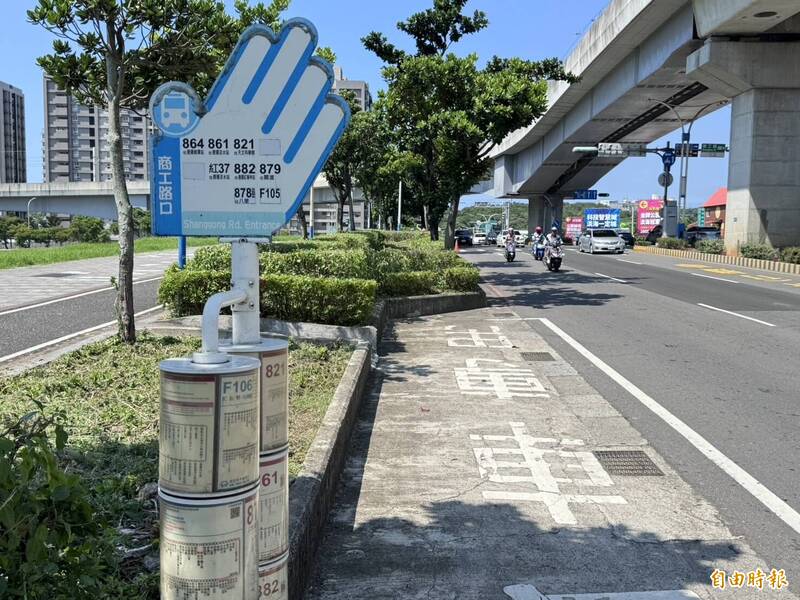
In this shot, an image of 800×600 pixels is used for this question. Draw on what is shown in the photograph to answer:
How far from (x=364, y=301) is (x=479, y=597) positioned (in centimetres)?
641

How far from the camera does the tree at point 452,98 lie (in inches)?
734

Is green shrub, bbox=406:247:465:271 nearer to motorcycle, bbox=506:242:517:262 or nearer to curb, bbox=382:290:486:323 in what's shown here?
curb, bbox=382:290:486:323

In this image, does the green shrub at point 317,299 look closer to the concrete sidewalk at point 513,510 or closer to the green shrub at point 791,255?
the concrete sidewalk at point 513,510

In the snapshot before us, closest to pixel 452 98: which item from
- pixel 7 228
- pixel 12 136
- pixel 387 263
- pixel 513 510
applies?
pixel 387 263

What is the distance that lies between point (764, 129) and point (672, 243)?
11.3 meters

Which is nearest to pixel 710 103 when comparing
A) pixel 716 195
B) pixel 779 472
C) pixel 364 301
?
pixel 364 301

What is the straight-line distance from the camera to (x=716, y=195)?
10694cm

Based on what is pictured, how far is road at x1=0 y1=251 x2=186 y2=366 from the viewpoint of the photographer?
1004 cm

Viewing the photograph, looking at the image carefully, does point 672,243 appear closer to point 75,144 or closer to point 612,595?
point 612,595

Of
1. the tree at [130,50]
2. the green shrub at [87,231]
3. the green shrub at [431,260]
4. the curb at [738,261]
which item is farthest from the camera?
the green shrub at [87,231]

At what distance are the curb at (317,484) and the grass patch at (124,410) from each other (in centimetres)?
12

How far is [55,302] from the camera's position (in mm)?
14055

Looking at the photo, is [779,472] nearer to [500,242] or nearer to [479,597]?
[479,597]

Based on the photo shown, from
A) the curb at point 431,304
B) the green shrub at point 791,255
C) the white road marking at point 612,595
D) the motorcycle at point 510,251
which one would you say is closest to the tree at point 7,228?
the motorcycle at point 510,251
